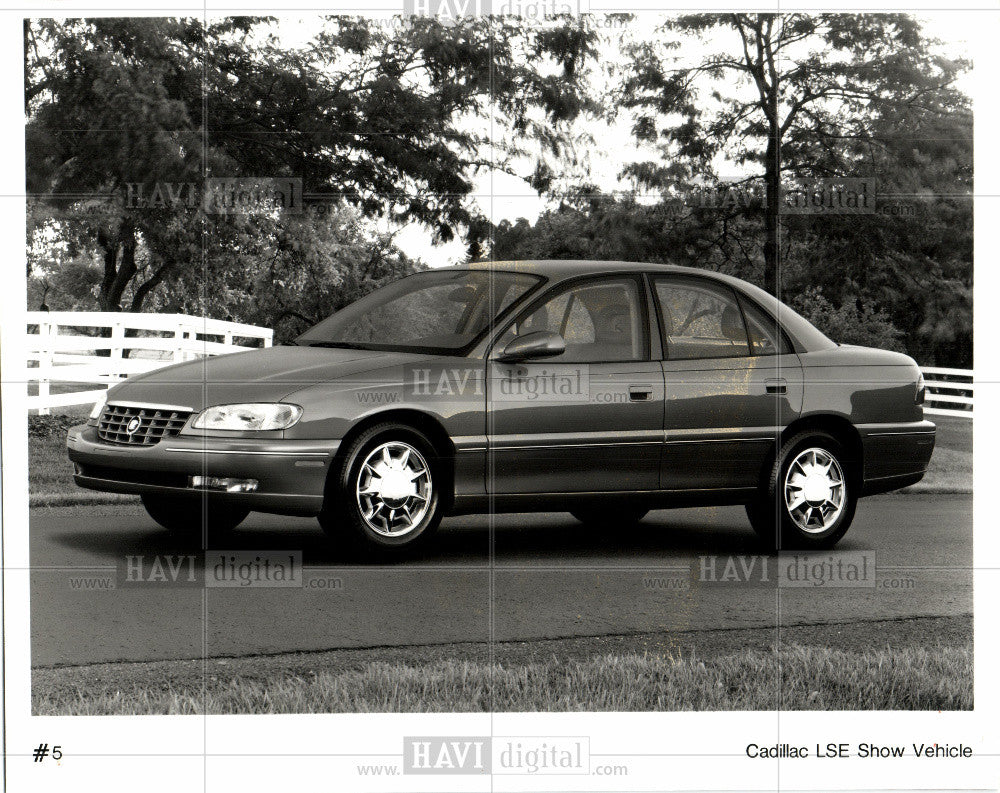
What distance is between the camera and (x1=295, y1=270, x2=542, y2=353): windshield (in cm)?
771

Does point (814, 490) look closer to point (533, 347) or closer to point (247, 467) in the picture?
point (533, 347)

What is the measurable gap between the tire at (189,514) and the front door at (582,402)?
1556 mm

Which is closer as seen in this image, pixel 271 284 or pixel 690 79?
pixel 271 284

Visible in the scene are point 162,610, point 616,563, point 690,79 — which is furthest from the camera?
point 690,79

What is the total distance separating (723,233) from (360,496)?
286cm

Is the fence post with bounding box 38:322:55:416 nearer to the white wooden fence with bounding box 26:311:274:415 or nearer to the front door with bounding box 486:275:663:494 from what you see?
the white wooden fence with bounding box 26:311:274:415

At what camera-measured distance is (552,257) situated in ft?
26.8

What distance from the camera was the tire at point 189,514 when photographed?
7562mm

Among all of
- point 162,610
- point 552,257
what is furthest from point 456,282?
point 162,610

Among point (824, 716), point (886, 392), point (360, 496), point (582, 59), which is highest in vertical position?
point (582, 59)

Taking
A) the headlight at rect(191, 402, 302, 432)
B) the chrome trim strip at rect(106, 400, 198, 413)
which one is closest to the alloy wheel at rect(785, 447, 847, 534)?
the headlight at rect(191, 402, 302, 432)

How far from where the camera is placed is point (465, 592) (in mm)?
7281

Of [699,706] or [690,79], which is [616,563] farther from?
[690,79]

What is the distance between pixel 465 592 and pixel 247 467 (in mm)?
1395
